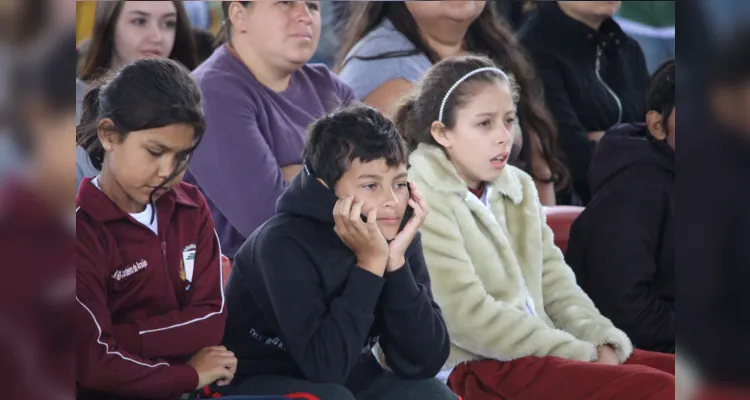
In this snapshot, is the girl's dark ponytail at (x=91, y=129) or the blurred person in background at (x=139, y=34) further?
the blurred person in background at (x=139, y=34)

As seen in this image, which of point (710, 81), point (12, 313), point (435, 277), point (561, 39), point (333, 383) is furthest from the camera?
point (561, 39)

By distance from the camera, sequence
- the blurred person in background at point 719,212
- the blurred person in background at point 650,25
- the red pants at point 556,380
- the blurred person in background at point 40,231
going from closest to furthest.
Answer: the blurred person in background at point 719,212
the blurred person in background at point 40,231
the red pants at point 556,380
the blurred person in background at point 650,25

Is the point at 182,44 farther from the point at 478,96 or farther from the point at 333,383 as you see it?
the point at 333,383

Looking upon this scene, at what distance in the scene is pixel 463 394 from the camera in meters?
1.79

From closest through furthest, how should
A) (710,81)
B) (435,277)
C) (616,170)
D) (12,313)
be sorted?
(710,81) < (12,313) < (435,277) < (616,170)

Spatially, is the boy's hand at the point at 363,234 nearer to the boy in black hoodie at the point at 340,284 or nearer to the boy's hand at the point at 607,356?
the boy in black hoodie at the point at 340,284

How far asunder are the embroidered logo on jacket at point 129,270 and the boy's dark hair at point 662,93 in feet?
3.68

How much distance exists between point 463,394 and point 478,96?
0.53m

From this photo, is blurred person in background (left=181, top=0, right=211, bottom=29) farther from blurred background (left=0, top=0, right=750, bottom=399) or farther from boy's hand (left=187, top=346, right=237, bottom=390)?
blurred background (left=0, top=0, right=750, bottom=399)

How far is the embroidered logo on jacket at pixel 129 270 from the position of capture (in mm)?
1391

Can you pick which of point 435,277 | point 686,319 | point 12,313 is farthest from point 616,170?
point 12,313

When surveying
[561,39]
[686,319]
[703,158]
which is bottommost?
[561,39]

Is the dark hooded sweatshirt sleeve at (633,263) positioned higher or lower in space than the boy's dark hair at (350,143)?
Answer: lower

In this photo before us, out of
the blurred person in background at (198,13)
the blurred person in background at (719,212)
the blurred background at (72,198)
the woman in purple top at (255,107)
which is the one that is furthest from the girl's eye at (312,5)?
the blurred person in background at (719,212)
